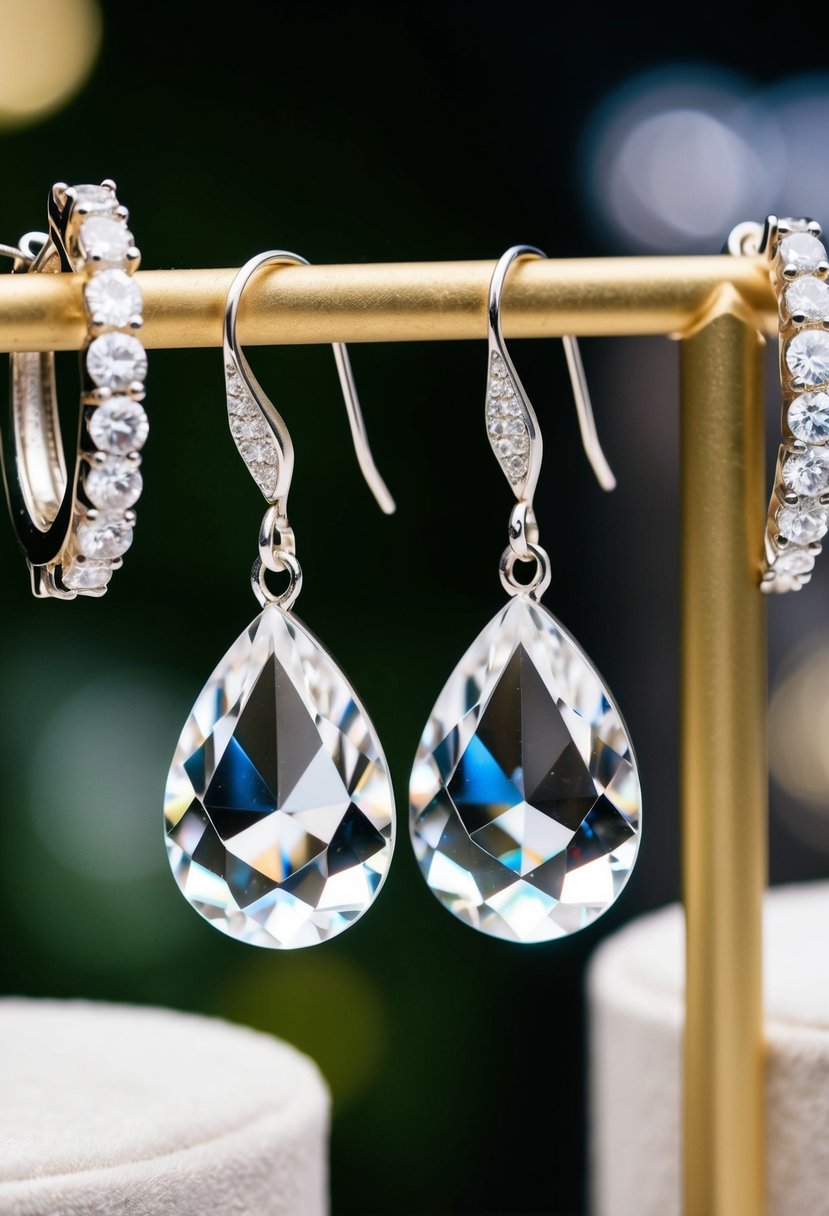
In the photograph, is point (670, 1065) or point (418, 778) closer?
point (418, 778)

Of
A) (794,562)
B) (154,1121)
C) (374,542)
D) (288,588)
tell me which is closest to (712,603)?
(794,562)

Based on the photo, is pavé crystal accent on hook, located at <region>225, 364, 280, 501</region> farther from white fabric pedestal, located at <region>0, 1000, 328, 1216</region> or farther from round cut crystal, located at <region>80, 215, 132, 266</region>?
white fabric pedestal, located at <region>0, 1000, 328, 1216</region>

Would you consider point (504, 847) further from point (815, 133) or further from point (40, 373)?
point (815, 133)

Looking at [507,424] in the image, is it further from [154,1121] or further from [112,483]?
[154,1121]

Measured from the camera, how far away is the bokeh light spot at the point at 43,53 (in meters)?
0.76

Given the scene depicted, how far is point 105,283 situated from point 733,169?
631 millimetres

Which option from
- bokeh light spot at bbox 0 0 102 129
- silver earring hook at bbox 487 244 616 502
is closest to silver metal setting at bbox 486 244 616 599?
silver earring hook at bbox 487 244 616 502

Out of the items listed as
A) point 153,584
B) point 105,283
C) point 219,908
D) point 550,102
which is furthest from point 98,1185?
point 550,102

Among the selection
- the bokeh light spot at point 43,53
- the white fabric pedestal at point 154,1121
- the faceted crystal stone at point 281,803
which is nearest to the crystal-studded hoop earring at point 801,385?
the faceted crystal stone at point 281,803

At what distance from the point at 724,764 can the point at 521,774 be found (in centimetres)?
8

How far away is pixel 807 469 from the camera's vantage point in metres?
0.34

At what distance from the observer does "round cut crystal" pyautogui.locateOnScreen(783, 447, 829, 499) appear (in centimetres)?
34

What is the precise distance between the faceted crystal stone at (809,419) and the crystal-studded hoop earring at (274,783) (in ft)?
0.52

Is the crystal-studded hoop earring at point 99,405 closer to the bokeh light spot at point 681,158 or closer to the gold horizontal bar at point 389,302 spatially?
the gold horizontal bar at point 389,302
